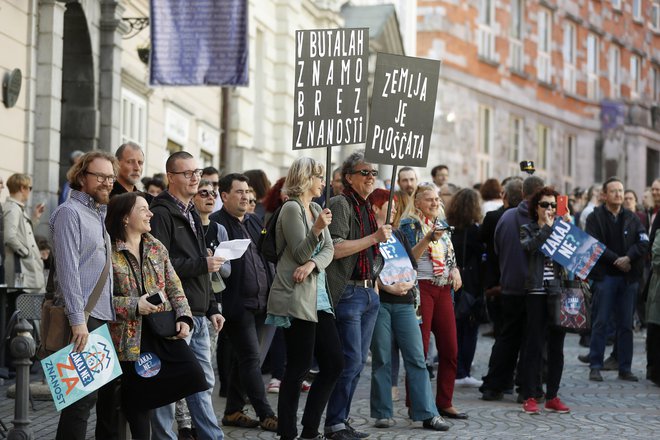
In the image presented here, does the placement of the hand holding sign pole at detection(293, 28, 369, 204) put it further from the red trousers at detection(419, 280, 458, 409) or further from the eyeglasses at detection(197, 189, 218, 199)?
the red trousers at detection(419, 280, 458, 409)

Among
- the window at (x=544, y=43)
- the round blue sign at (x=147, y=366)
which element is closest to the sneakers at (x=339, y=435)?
the round blue sign at (x=147, y=366)

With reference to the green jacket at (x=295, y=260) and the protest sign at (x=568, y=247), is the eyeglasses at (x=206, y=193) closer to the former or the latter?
the green jacket at (x=295, y=260)

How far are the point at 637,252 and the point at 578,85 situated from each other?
3160 cm

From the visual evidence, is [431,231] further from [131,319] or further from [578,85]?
[578,85]

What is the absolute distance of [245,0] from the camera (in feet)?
54.2

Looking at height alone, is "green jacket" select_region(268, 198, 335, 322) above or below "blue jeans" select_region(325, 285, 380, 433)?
above

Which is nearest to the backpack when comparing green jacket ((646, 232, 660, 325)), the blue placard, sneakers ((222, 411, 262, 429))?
sneakers ((222, 411, 262, 429))

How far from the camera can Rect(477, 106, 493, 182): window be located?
36781mm

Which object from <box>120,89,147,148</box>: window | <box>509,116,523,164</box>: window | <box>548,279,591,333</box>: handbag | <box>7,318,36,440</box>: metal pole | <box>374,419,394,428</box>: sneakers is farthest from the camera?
<box>509,116,523,164</box>: window

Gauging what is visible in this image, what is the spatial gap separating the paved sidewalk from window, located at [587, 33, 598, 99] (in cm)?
3299

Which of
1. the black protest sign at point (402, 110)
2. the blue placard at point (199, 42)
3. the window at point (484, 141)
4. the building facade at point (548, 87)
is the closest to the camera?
the black protest sign at point (402, 110)

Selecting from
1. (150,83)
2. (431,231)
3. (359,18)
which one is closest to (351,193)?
(431,231)

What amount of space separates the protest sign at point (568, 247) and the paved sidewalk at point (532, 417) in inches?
46.7

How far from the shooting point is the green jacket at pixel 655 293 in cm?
1283
